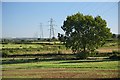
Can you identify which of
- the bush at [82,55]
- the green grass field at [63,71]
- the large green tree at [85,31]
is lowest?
the green grass field at [63,71]

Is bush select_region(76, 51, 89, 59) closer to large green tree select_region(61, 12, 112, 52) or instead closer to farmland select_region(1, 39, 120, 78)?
farmland select_region(1, 39, 120, 78)

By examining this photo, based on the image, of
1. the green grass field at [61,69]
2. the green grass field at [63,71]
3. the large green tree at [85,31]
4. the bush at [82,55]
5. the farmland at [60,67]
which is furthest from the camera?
the large green tree at [85,31]

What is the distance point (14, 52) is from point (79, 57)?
21.8 m

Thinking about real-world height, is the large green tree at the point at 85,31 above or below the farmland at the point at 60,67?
above

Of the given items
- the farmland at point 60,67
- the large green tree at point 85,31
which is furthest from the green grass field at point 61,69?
the large green tree at point 85,31

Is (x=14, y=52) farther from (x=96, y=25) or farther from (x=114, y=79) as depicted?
(x=114, y=79)

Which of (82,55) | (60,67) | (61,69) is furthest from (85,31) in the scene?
(61,69)

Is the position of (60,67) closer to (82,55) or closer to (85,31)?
(82,55)

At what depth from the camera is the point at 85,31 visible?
2554 inches

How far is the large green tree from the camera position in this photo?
64.2 meters

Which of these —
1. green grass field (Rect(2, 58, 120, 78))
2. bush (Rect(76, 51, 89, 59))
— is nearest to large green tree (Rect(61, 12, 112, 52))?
bush (Rect(76, 51, 89, 59))

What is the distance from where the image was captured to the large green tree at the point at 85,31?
64250mm

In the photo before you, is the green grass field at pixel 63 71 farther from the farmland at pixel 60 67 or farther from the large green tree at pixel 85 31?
the large green tree at pixel 85 31

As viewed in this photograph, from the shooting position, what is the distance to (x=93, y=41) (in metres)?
64.8
